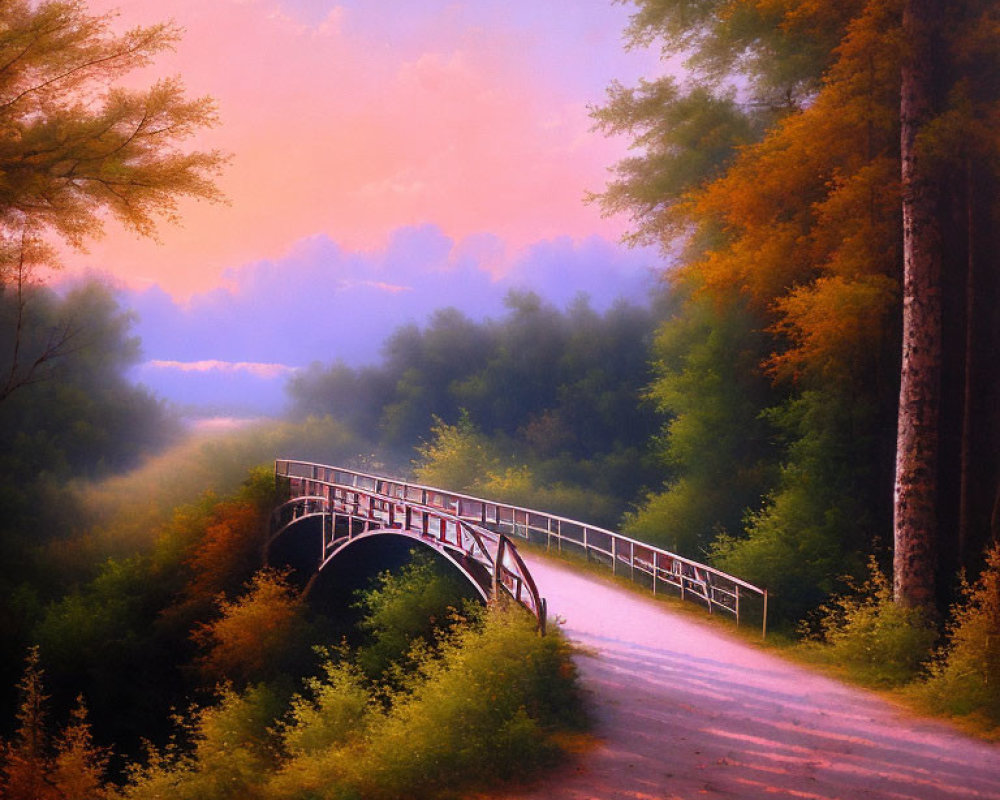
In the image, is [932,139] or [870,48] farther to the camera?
[870,48]

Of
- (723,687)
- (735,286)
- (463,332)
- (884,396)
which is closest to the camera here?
(723,687)

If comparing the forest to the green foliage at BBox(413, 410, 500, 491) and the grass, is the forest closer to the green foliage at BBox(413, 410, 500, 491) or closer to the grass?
the grass

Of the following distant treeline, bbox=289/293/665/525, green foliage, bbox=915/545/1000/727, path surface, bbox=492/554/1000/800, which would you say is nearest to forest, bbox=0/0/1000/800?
green foliage, bbox=915/545/1000/727

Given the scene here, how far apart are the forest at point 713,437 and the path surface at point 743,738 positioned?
58cm

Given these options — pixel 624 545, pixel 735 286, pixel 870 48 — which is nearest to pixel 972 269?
pixel 870 48

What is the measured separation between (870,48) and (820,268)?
137 inches

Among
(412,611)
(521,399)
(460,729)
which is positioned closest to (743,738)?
(460,729)

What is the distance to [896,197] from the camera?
12.4 meters

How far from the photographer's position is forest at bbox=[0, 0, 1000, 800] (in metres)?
9.85

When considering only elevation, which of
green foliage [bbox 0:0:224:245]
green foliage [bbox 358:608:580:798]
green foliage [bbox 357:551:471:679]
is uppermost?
green foliage [bbox 0:0:224:245]

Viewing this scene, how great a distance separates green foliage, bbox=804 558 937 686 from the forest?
0.14 feet

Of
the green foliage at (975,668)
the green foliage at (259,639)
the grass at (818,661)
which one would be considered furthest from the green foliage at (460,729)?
the green foliage at (259,639)

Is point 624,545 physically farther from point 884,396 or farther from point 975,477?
point 975,477

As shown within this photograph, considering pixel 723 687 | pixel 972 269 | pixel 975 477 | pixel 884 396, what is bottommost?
pixel 723 687
